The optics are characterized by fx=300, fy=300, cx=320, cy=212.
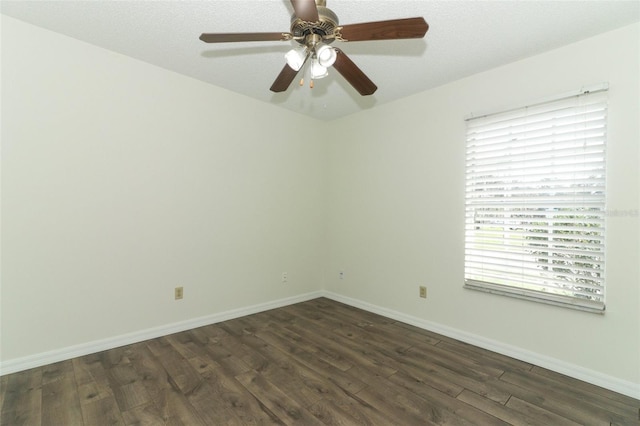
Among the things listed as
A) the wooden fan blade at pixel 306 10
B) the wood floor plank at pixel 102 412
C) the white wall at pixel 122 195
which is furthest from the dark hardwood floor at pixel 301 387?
the wooden fan blade at pixel 306 10

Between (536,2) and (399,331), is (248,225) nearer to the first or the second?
(399,331)

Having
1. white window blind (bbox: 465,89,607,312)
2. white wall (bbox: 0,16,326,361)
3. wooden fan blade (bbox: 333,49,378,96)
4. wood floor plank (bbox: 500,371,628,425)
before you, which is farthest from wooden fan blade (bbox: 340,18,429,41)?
wood floor plank (bbox: 500,371,628,425)

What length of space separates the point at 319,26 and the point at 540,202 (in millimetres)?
2151

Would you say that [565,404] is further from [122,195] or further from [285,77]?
[122,195]

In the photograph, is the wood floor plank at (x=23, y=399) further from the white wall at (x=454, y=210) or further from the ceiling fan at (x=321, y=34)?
the white wall at (x=454, y=210)

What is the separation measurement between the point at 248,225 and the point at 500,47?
290 centimetres

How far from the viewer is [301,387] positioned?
205 cm

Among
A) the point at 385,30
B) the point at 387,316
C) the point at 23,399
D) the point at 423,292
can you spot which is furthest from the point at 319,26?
the point at 387,316

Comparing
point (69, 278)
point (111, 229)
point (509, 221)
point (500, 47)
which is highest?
point (500, 47)

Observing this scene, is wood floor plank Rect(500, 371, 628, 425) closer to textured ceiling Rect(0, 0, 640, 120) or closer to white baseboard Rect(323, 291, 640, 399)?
white baseboard Rect(323, 291, 640, 399)

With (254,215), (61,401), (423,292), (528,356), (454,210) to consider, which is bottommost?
(61,401)

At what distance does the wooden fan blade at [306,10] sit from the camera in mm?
1319

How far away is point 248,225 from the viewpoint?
3473mm

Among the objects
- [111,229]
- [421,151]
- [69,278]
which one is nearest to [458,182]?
[421,151]
